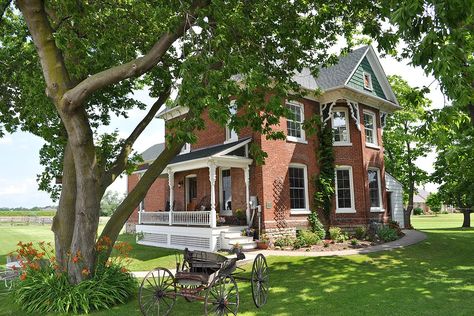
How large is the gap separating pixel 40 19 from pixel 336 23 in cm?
868

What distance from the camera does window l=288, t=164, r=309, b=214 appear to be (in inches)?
730

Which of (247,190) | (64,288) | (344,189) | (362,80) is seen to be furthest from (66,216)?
(362,80)

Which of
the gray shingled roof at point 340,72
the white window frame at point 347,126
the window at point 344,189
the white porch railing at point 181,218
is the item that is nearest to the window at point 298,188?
the window at point 344,189

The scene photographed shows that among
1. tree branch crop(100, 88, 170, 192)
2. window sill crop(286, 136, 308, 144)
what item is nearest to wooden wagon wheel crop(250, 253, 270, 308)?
tree branch crop(100, 88, 170, 192)

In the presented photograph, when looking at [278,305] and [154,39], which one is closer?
[278,305]

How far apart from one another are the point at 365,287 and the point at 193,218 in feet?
31.0

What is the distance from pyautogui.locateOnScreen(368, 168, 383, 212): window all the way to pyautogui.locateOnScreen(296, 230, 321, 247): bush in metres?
5.52

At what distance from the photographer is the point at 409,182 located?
101 feet

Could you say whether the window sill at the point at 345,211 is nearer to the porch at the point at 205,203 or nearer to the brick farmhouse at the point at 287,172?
the brick farmhouse at the point at 287,172

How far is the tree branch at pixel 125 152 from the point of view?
992cm

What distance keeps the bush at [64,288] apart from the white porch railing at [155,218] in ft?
33.8

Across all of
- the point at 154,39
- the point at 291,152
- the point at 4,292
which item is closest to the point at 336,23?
the point at 154,39

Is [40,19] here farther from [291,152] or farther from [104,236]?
[291,152]

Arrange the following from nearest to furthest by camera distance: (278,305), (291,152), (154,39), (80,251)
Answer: (278,305) < (80,251) < (154,39) < (291,152)
